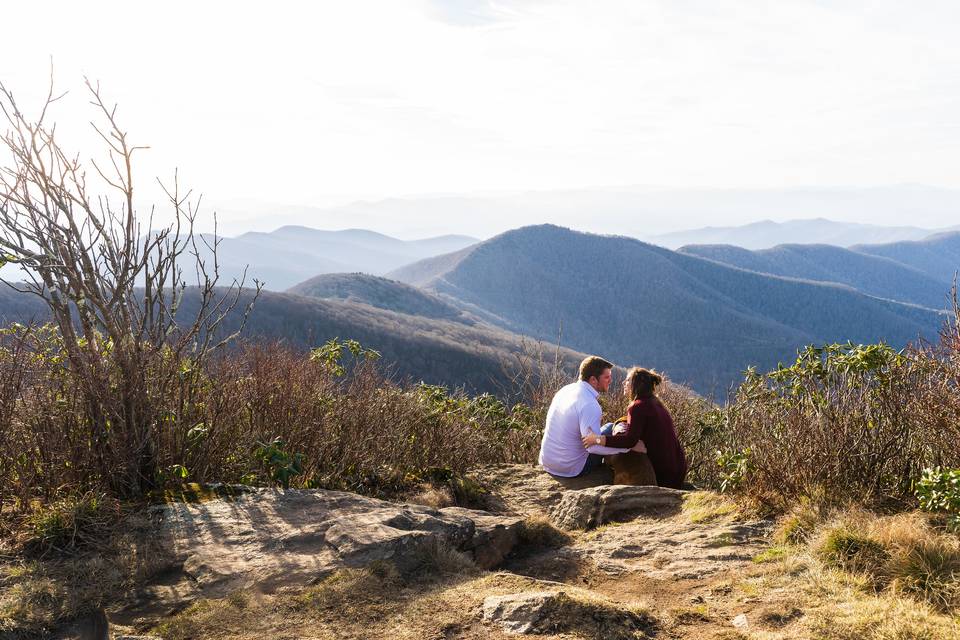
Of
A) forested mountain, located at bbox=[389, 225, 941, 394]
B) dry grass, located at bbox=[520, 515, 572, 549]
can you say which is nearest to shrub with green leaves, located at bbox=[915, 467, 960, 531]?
dry grass, located at bbox=[520, 515, 572, 549]

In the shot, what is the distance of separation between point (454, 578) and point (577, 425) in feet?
8.53

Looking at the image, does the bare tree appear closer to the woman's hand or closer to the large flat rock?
the large flat rock

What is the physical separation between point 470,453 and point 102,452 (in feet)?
12.8

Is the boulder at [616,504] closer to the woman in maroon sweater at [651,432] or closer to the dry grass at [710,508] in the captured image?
the dry grass at [710,508]

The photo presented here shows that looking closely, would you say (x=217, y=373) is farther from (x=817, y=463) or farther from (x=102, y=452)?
(x=817, y=463)

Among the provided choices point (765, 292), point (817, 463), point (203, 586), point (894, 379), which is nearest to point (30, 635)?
point (203, 586)

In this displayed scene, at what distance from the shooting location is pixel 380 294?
135m

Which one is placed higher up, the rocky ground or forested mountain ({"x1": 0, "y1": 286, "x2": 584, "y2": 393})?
the rocky ground

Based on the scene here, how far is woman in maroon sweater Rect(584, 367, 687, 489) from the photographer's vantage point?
573cm

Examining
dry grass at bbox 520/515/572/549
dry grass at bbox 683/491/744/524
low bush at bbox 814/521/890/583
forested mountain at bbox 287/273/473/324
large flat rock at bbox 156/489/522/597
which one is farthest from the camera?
forested mountain at bbox 287/273/473/324

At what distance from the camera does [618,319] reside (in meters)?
160

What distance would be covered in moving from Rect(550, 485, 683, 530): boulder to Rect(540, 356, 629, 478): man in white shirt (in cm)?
60

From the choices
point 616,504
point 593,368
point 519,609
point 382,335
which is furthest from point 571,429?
point 382,335

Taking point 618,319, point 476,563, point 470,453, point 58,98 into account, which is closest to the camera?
point 476,563
